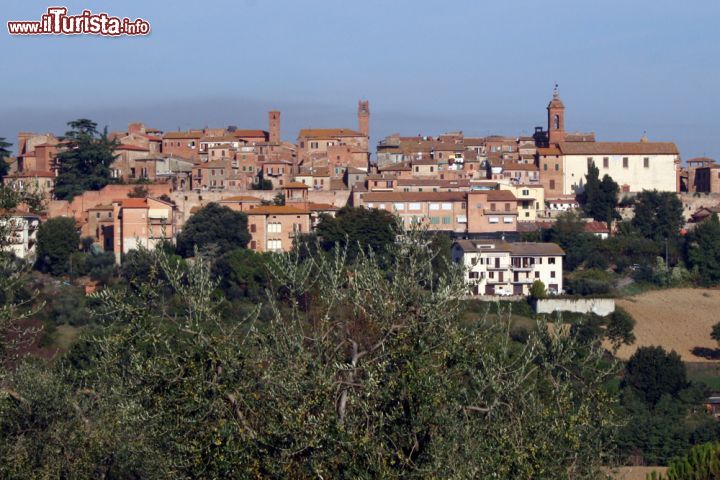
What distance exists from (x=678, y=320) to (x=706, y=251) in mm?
5693

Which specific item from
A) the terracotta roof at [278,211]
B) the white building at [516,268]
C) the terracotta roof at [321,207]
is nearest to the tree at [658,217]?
the white building at [516,268]

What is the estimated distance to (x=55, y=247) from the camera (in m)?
46.4

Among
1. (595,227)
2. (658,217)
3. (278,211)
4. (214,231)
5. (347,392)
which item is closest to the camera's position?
(347,392)

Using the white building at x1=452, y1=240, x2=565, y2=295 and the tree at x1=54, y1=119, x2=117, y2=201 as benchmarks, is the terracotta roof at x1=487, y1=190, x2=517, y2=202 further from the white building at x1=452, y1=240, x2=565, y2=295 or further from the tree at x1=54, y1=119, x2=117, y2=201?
the tree at x1=54, y1=119, x2=117, y2=201

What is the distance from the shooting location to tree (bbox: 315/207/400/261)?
45.0 meters

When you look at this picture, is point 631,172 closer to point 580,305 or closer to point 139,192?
point 580,305

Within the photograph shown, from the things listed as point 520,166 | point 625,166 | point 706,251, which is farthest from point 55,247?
point 625,166

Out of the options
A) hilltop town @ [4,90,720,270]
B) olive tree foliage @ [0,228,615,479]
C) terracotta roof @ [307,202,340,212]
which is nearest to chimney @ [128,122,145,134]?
hilltop town @ [4,90,720,270]

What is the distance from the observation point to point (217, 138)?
62.7 m

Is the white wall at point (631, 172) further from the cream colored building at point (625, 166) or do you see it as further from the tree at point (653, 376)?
→ the tree at point (653, 376)

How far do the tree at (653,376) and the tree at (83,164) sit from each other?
26.8 meters

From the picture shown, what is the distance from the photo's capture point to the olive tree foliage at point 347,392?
9.17 metres

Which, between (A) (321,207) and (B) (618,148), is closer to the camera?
(A) (321,207)

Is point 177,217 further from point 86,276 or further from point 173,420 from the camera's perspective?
point 173,420
